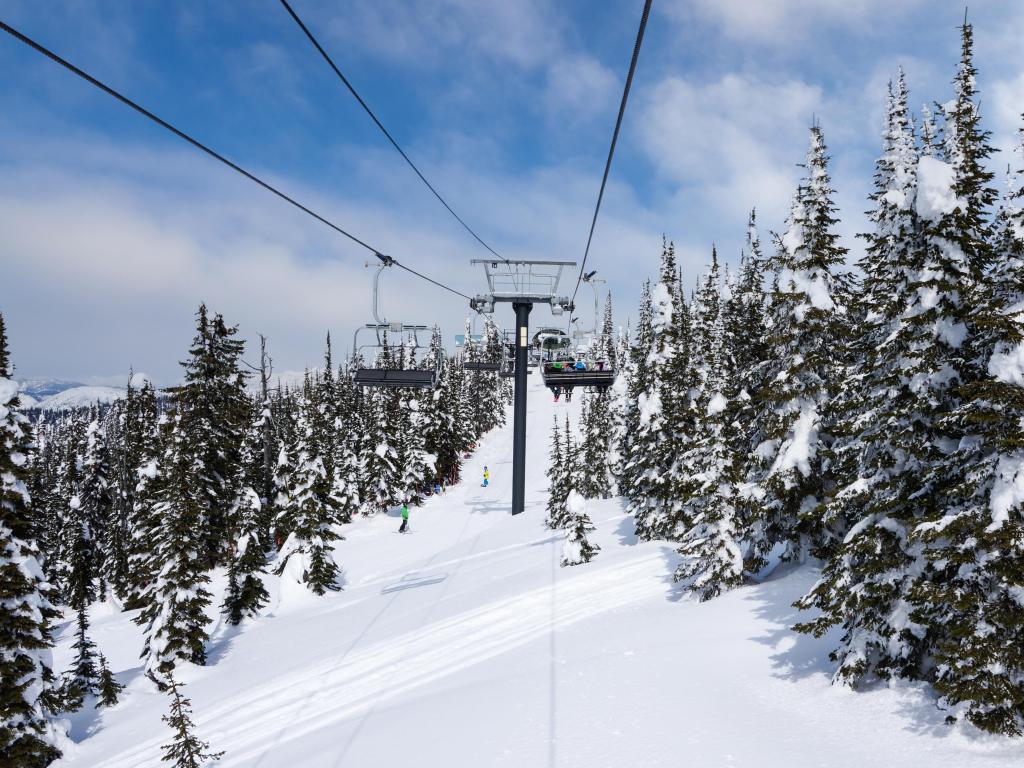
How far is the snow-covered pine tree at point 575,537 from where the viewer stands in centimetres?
2275

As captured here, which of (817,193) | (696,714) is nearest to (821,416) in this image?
(817,193)

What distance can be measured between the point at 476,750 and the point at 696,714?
3.52 metres

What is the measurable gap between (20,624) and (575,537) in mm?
16760

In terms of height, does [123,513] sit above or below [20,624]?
below

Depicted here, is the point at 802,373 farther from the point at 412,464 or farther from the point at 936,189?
the point at 412,464

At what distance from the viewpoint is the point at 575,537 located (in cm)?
2284

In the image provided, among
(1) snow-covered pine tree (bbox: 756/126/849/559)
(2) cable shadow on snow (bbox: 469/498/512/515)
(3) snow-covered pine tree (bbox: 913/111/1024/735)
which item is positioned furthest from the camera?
(2) cable shadow on snow (bbox: 469/498/512/515)

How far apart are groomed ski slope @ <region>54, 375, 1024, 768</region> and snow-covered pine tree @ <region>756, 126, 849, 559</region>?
2.06 metres

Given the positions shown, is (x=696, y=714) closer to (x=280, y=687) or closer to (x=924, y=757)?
→ (x=924, y=757)

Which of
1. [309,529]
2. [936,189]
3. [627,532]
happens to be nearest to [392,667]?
[936,189]

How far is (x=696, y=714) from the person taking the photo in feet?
30.8

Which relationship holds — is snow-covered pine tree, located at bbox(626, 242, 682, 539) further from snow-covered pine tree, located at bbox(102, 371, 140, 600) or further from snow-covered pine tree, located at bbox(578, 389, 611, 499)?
snow-covered pine tree, located at bbox(102, 371, 140, 600)

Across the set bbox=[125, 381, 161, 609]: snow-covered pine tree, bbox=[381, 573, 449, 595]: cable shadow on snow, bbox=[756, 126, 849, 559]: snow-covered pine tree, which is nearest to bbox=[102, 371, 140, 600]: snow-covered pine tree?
bbox=[125, 381, 161, 609]: snow-covered pine tree

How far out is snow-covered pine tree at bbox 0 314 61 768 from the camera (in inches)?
542
